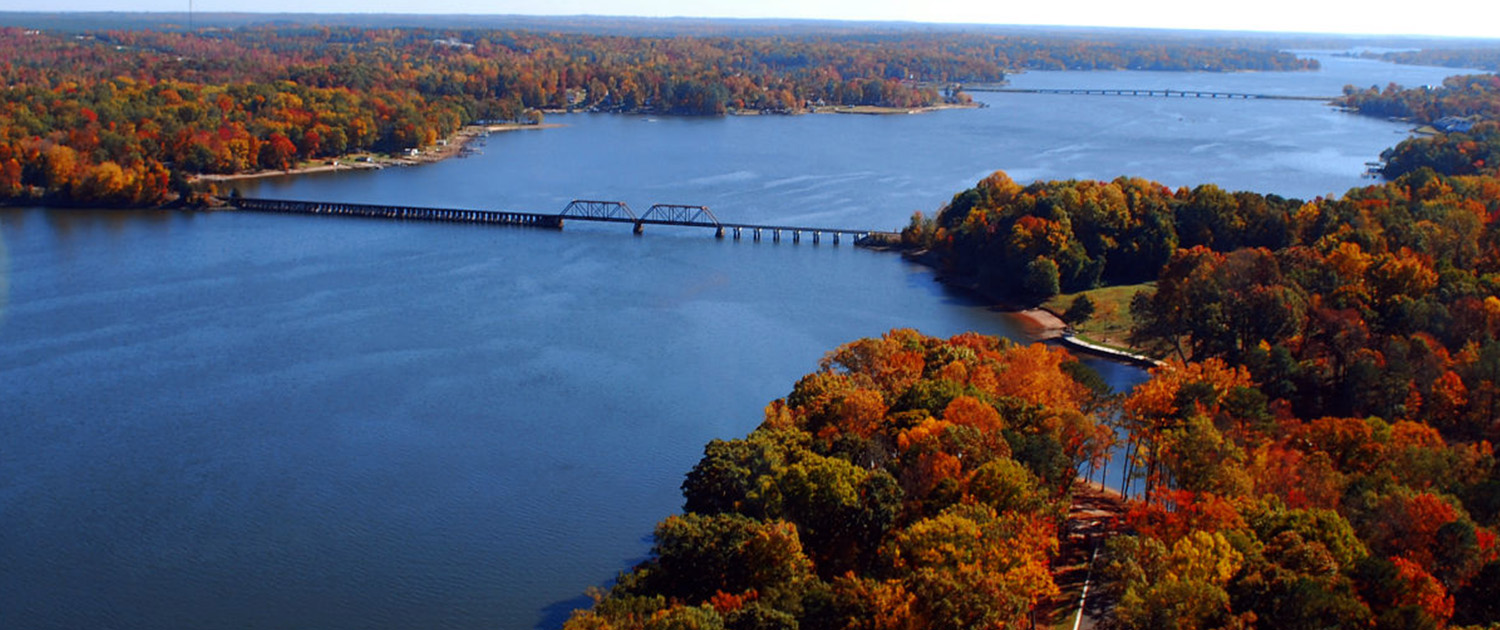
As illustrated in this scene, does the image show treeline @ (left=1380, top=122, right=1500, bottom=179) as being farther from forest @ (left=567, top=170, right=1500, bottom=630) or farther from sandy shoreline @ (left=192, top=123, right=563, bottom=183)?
sandy shoreline @ (left=192, top=123, right=563, bottom=183)

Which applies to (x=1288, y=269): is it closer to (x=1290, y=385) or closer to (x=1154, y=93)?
(x=1290, y=385)

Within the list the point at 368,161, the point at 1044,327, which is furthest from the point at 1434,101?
the point at 1044,327

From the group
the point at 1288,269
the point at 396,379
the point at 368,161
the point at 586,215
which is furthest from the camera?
the point at 368,161

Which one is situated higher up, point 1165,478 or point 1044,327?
point 1165,478

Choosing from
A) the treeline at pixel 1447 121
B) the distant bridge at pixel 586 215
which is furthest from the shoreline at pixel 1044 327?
the treeline at pixel 1447 121

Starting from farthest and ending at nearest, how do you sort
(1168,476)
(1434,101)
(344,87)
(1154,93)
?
(1154,93)
(1434,101)
(344,87)
(1168,476)

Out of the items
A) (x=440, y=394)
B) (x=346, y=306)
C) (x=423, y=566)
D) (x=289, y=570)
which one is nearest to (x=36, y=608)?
(x=289, y=570)

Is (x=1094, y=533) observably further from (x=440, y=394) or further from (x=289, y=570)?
(x=440, y=394)

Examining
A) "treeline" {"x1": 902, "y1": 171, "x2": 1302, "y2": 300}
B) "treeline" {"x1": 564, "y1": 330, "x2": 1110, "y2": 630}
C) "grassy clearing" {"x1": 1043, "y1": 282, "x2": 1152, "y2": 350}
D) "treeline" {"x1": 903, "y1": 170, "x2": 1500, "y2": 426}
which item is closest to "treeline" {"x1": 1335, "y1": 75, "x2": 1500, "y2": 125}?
"treeline" {"x1": 903, "y1": 170, "x2": 1500, "y2": 426}
